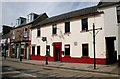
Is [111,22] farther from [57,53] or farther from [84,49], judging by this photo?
[57,53]

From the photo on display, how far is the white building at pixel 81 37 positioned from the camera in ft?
43.9

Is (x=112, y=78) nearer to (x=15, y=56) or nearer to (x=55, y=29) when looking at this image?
(x=55, y=29)

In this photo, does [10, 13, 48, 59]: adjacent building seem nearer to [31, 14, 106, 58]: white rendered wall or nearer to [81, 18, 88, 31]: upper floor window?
[31, 14, 106, 58]: white rendered wall

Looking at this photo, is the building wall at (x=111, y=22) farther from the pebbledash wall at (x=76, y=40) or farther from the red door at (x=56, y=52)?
the red door at (x=56, y=52)

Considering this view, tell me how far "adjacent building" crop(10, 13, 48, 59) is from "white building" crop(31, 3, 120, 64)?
3.28 metres

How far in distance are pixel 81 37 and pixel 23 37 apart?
1598cm

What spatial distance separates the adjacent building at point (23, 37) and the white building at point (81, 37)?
A: 3284 millimetres

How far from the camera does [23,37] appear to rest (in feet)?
83.7

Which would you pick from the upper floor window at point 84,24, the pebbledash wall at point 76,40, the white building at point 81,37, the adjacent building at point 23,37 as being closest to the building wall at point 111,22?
the white building at point 81,37

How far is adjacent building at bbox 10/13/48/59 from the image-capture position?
79.8 ft

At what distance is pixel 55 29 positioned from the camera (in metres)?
19.1

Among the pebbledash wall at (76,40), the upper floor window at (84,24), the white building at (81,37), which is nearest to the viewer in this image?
the white building at (81,37)

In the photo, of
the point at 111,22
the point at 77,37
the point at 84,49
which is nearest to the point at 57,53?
the point at 77,37

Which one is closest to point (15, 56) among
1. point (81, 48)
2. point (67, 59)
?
point (67, 59)
